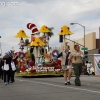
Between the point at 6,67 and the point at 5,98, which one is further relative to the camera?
the point at 6,67

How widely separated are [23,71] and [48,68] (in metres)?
2.12

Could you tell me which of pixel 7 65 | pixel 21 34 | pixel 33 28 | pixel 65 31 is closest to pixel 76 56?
pixel 7 65

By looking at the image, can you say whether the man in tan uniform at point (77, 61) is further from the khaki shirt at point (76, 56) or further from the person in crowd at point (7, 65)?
the person in crowd at point (7, 65)

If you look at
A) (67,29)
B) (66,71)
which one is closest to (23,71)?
(67,29)

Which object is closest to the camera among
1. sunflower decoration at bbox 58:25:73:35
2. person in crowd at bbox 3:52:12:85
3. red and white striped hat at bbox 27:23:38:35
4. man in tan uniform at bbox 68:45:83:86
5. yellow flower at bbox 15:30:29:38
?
man in tan uniform at bbox 68:45:83:86

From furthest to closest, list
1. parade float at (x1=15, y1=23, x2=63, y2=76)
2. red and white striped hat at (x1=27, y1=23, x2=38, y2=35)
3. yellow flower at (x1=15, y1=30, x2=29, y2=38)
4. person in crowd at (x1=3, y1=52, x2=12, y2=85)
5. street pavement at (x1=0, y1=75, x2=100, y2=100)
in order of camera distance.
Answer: yellow flower at (x1=15, y1=30, x2=29, y2=38) < red and white striped hat at (x1=27, y1=23, x2=38, y2=35) < parade float at (x1=15, y1=23, x2=63, y2=76) < person in crowd at (x1=3, y1=52, x2=12, y2=85) < street pavement at (x1=0, y1=75, x2=100, y2=100)

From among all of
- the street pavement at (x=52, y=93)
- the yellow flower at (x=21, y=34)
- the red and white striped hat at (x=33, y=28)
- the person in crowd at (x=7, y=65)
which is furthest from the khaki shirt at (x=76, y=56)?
the yellow flower at (x=21, y=34)

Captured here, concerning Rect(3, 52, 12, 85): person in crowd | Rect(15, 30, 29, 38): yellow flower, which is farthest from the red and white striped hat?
Rect(3, 52, 12, 85): person in crowd

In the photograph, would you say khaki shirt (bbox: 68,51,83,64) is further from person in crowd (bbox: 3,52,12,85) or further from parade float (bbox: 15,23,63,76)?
parade float (bbox: 15,23,63,76)

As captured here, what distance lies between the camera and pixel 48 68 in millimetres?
26359

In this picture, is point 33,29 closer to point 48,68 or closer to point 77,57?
point 48,68

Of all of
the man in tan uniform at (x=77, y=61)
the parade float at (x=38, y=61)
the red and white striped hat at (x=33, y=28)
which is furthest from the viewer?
the red and white striped hat at (x=33, y=28)

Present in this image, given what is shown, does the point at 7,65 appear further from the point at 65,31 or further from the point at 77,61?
the point at 65,31

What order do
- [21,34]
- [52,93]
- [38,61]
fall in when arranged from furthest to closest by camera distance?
[21,34]
[38,61]
[52,93]
